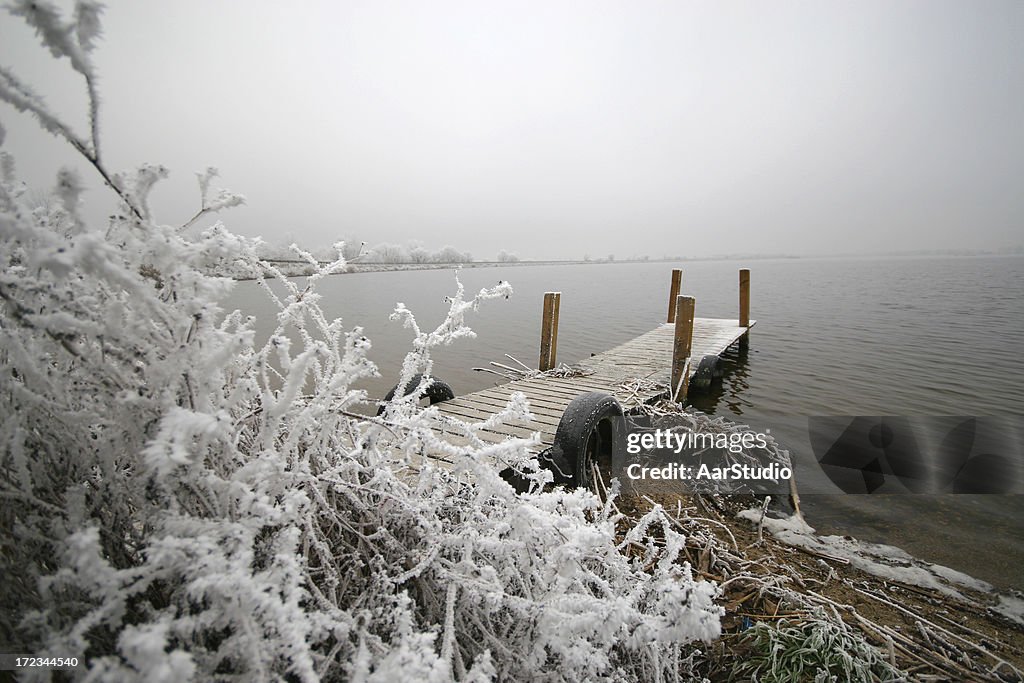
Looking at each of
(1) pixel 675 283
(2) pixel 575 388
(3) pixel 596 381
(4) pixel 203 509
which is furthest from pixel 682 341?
(4) pixel 203 509

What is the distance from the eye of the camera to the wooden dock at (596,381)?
5809mm

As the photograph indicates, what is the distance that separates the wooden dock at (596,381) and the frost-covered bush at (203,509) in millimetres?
2670

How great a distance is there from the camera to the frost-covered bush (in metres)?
1.02

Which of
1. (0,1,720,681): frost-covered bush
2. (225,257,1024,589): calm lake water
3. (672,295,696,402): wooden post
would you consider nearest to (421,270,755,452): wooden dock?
(672,295,696,402): wooden post

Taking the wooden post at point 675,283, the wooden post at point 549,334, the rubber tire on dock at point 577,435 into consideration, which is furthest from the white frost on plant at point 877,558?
the wooden post at point 675,283

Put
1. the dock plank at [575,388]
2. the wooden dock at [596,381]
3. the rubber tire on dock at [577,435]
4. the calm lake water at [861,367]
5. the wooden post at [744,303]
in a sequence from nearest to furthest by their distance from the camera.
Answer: the rubber tire on dock at [577,435]
the calm lake water at [861,367]
the dock plank at [575,388]
the wooden dock at [596,381]
the wooden post at [744,303]

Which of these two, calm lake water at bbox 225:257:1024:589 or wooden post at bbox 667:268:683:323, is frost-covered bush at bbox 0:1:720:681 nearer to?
calm lake water at bbox 225:257:1024:589

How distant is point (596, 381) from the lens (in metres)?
8.10

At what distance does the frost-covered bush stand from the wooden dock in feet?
8.76

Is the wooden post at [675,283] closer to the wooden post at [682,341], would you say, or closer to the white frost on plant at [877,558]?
the wooden post at [682,341]

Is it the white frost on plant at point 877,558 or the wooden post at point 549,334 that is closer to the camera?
the white frost on plant at point 877,558

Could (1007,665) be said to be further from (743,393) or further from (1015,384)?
(1015,384)

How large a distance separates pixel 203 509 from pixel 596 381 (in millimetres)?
7246

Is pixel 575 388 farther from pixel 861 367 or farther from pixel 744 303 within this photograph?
pixel 861 367
